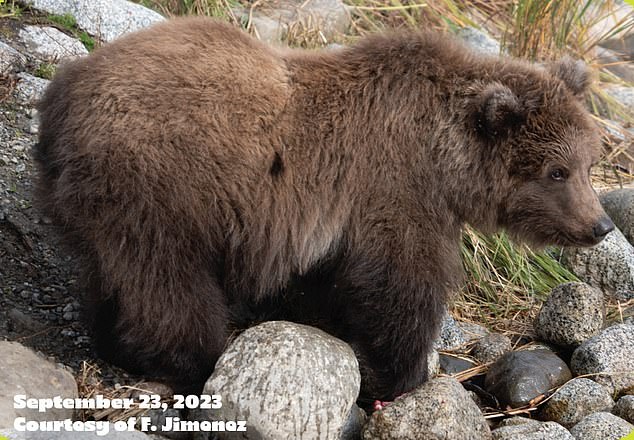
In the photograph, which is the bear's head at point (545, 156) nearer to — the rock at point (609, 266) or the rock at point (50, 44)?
the rock at point (609, 266)

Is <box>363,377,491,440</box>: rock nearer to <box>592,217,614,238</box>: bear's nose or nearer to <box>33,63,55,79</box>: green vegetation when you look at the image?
<box>592,217,614,238</box>: bear's nose

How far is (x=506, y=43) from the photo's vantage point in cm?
970

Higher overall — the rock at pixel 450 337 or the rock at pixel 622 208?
the rock at pixel 622 208

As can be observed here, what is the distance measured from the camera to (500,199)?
5.46 metres

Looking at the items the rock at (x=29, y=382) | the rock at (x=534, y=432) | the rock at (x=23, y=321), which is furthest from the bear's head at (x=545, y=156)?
the rock at (x=23, y=321)

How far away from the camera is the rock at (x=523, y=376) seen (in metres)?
5.66

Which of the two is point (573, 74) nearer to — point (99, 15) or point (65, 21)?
point (99, 15)

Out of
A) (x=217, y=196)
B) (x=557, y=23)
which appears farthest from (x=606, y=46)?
(x=217, y=196)

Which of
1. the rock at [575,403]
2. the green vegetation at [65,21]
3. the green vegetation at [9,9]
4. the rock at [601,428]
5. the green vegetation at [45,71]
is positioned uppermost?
the green vegetation at [9,9]

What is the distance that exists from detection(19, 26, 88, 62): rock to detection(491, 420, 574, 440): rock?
4866 millimetres

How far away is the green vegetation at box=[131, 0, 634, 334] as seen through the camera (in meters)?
7.25

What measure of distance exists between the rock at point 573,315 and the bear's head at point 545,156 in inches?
35.3

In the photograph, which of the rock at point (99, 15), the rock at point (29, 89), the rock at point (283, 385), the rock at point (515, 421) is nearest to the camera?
the rock at point (283, 385)

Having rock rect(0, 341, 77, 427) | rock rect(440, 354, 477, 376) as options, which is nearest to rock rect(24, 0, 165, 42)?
rock rect(0, 341, 77, 427)
